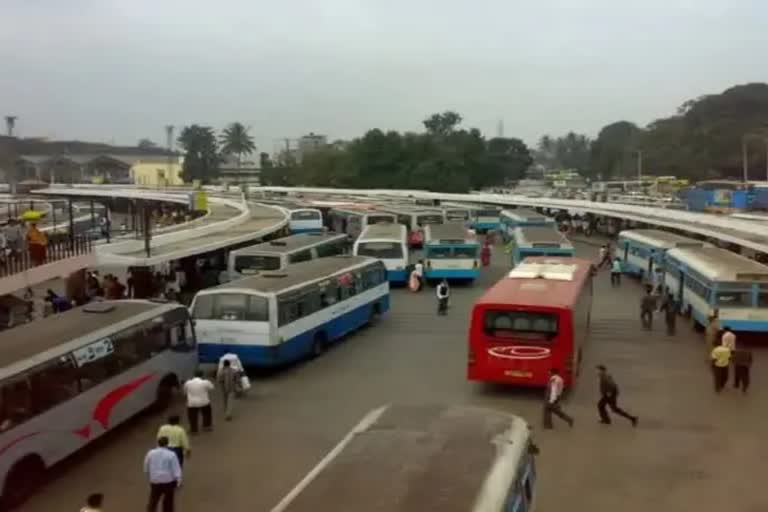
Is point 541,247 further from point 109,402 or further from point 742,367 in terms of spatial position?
point 109,402

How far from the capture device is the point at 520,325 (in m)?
15.3

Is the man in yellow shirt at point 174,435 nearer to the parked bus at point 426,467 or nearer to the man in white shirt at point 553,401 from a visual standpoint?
the parked bus at point 426,467

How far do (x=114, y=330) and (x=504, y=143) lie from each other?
11054 centimetres

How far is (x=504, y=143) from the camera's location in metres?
121

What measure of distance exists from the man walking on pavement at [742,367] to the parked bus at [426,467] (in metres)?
8.79

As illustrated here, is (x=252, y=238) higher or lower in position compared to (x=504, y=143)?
lower

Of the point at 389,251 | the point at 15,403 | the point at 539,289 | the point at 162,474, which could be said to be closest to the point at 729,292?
the point at 539,289

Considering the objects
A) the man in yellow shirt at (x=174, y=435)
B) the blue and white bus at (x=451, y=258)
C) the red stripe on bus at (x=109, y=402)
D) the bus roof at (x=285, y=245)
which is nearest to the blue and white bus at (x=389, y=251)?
the blue and white bus at (x=451, y=258)

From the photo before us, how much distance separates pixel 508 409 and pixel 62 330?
7379 millimetres

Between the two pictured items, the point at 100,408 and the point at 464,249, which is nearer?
the point at 100,408

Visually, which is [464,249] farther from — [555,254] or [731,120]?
[731,120]

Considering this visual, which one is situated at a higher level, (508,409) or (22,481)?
(22,481)

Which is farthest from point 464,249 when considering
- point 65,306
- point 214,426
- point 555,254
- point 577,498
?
point 577,498

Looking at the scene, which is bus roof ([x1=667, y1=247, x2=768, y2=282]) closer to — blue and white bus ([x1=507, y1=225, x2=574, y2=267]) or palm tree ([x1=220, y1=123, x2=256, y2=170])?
blue and white bus ([x1=507, y1=225, x2=574, y2=267])
